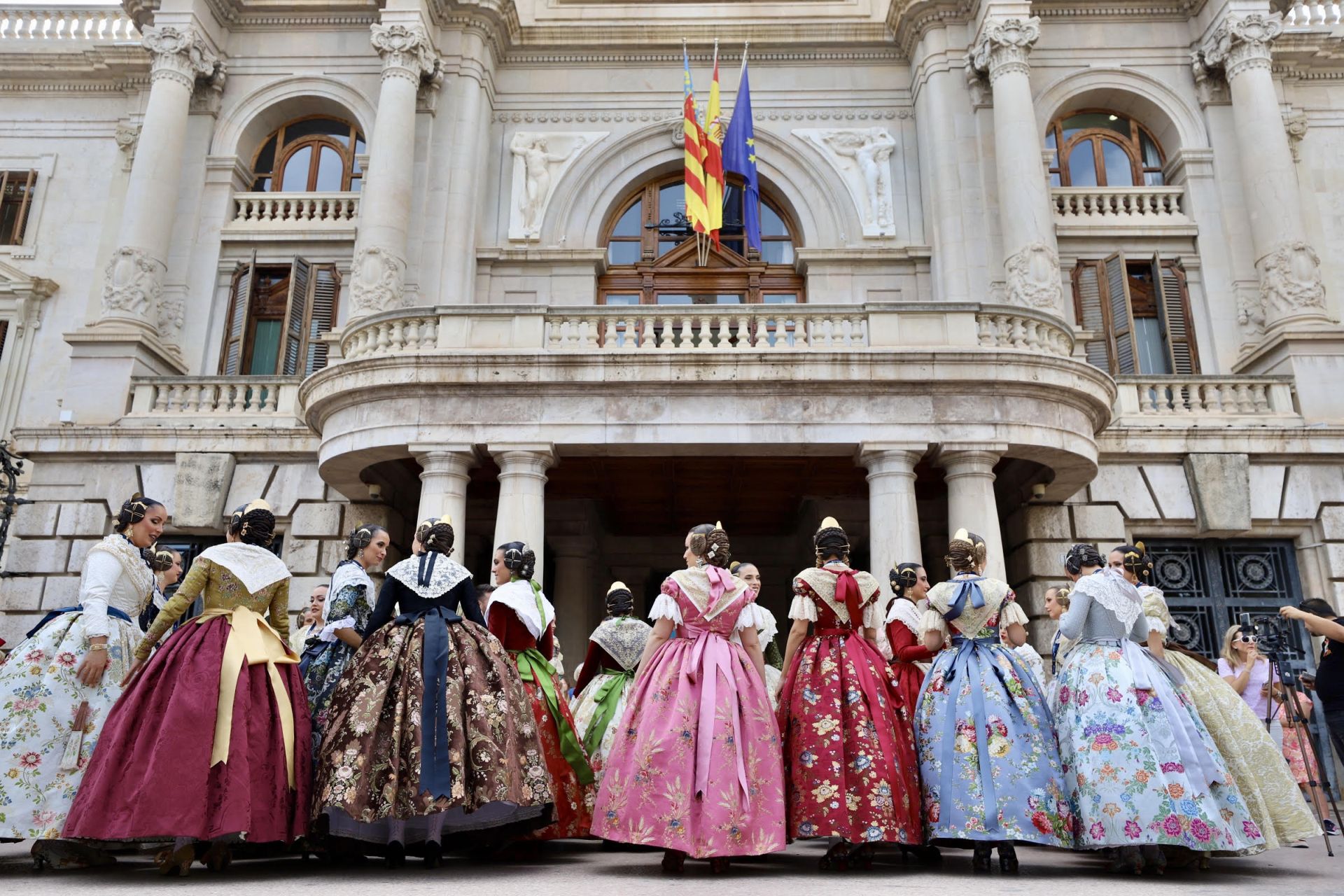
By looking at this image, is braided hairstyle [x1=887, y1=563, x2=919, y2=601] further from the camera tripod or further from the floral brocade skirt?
the floral brocade skirt

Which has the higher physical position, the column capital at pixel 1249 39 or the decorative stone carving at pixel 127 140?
the column capital at pixel 1249 39

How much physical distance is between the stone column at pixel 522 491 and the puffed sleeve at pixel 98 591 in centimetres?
607

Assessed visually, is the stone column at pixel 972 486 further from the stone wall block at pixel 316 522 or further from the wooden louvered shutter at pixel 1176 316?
the stone wall block at pixel 316 522

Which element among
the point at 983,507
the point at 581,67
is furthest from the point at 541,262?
the point at 983,507

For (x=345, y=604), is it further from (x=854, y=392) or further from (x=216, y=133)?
(x=216, y=133)

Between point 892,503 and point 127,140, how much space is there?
17.0 m

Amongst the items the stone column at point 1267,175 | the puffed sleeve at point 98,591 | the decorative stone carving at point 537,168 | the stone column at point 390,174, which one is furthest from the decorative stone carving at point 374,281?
the stone column at point 1267,175

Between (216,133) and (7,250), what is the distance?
15.5 feet

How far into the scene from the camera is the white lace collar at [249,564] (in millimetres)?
6035

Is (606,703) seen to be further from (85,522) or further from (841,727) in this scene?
(85,522)

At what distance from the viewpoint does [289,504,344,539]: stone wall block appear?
52.2ft

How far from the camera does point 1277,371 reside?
16797 mm


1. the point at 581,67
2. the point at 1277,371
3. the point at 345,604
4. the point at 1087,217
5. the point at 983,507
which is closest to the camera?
the point at 345,604

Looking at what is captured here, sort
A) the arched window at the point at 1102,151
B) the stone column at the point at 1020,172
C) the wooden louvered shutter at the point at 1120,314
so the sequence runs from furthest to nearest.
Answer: the arched window at the point at 1102,151 < the wooden louvered shutter at the point at 1120,314 < the stone column at the point at 1020,172
